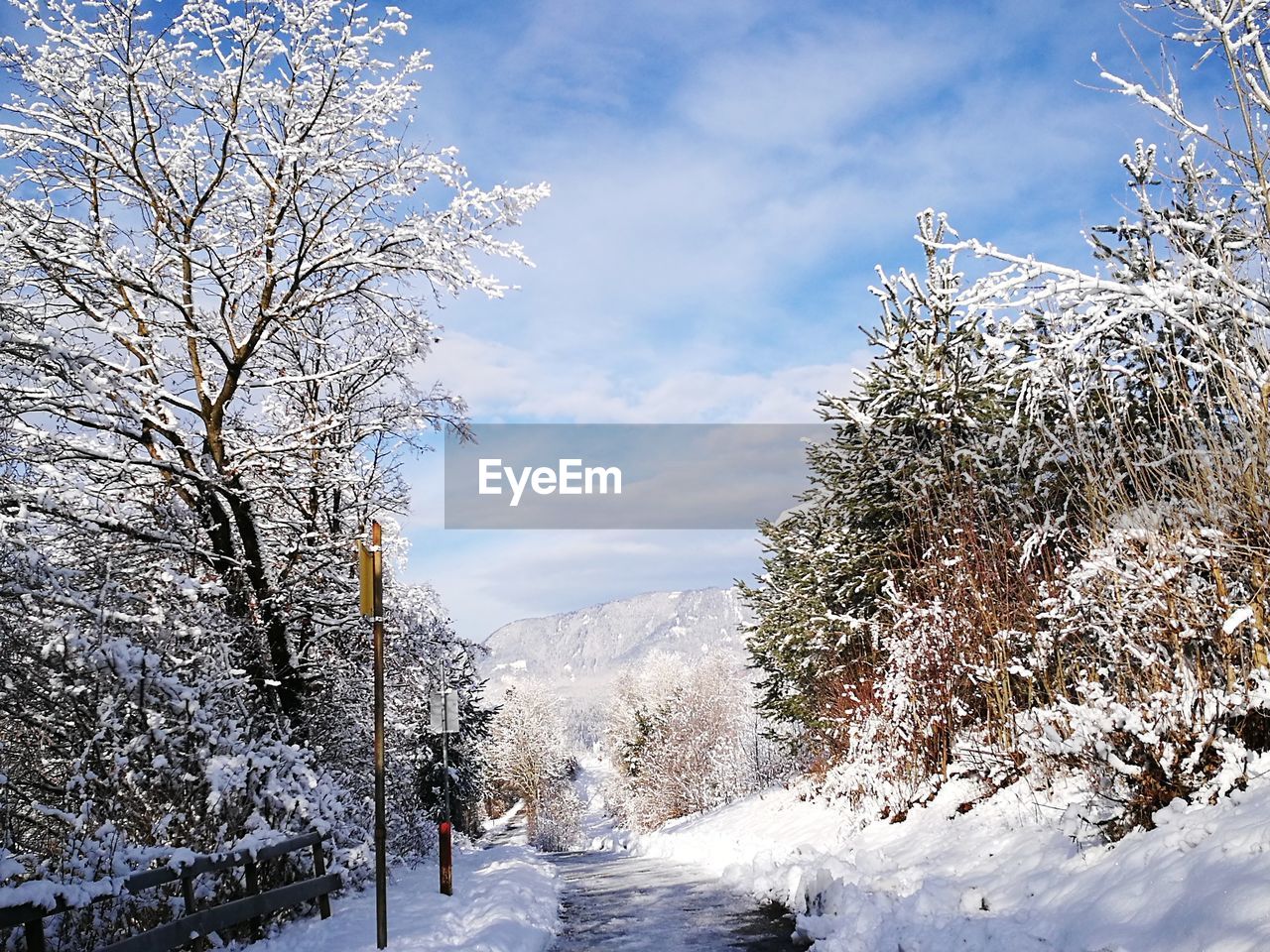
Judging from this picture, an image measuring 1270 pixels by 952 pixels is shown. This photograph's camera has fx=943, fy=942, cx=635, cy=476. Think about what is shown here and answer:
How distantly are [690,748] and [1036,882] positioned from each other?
43.6 meters

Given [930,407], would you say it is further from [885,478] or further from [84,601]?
[84,601]

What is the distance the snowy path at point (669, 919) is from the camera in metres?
10.3

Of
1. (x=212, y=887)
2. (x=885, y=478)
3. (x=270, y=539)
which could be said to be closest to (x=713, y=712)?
(x=885, y=478)

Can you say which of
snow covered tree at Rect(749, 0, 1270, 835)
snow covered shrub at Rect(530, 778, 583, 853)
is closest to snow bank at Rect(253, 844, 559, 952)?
snow covered tree at Rect(749, 0, 1270, 835)

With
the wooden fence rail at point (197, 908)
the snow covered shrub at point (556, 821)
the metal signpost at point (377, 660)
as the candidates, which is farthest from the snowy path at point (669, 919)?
the snow covered shrub at point (556, 821)

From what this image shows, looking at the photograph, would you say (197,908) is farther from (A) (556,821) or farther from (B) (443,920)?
(A) (556,821)

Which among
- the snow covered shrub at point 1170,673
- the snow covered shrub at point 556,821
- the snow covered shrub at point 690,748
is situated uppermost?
the snow covered shrub at point 1170,673

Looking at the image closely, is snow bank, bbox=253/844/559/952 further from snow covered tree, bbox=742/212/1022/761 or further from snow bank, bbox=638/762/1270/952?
snow covered tree, bbox=742/212/1022/761

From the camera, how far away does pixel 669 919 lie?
12.4 m

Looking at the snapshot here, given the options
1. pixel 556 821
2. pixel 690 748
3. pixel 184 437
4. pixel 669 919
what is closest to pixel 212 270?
pixel 184 437

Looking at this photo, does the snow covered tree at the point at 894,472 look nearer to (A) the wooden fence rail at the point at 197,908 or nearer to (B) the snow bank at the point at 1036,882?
(B) the snow bank at the point at 1036,882

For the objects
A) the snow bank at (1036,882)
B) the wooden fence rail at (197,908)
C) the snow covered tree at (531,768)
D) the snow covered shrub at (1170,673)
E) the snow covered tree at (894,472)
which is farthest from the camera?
the snow covered tree at (531,768)

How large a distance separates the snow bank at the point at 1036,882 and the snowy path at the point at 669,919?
0.50 m

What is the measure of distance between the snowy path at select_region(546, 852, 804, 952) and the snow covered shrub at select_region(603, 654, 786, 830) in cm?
1810
